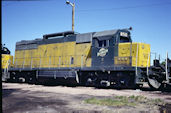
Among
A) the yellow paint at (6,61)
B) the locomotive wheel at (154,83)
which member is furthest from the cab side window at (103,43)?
the yellow paint at (6,61)

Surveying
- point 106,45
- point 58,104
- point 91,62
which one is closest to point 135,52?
Result: point 106,45

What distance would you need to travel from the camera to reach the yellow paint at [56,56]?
13.4m

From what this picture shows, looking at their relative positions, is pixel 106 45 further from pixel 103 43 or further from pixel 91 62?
pixel 91 62

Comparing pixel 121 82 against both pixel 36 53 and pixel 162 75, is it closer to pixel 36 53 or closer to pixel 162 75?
pixel 162 75

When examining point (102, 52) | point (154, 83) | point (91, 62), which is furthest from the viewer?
point (91, 62)

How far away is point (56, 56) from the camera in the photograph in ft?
49.1

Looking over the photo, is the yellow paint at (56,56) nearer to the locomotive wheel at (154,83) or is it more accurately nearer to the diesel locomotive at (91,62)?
the diesel locomotive at (91,62)

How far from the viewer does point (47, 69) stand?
14.9 metres

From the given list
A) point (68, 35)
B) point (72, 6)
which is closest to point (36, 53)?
point (68, 35)

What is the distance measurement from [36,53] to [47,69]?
7.79 ft

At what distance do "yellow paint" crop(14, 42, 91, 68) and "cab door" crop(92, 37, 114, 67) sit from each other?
52cm

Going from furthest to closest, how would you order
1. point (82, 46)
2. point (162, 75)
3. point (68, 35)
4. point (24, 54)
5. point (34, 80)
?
point (24, 54), point (34, 80), point (68, 35), point (82, 46), point (162, 75)

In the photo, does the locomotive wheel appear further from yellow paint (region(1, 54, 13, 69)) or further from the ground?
yellow paint (region(1, 54, 13, 69))

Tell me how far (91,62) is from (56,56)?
344 cm
